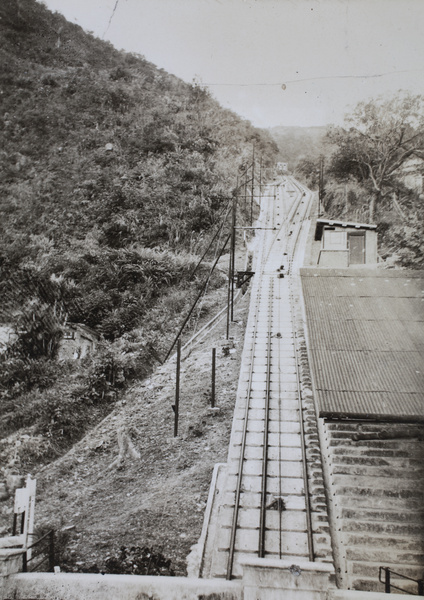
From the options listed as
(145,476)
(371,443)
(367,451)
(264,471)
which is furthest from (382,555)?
Result: (145,476)

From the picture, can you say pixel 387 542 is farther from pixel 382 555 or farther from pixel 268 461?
pixel 268 461

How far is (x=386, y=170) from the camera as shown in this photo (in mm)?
18734

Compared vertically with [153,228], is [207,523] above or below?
below

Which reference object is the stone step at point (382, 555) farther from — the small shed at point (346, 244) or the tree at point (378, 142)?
the tree at point (378, 142)

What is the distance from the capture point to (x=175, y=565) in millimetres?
6082

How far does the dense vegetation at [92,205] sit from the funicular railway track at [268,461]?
13.5ft

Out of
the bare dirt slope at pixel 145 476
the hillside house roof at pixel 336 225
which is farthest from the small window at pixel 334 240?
the bare dirt slope at pixel 145 476

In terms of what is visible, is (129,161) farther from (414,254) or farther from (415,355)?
(415,355)

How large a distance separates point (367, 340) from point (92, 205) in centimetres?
1409

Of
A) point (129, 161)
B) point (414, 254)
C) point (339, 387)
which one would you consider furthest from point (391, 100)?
point (339, 387)

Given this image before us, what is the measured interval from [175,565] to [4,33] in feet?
77.1

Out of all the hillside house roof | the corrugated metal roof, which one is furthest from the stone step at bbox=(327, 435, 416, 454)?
the hillside house roof

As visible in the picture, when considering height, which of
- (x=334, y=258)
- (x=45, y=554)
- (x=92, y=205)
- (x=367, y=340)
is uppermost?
(x=92, y=205)

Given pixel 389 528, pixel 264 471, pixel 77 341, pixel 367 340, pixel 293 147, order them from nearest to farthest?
pixel 389 528 < pixel 264 471 < pixel 367 340 < pixel 77 341 < pixel 293 147
